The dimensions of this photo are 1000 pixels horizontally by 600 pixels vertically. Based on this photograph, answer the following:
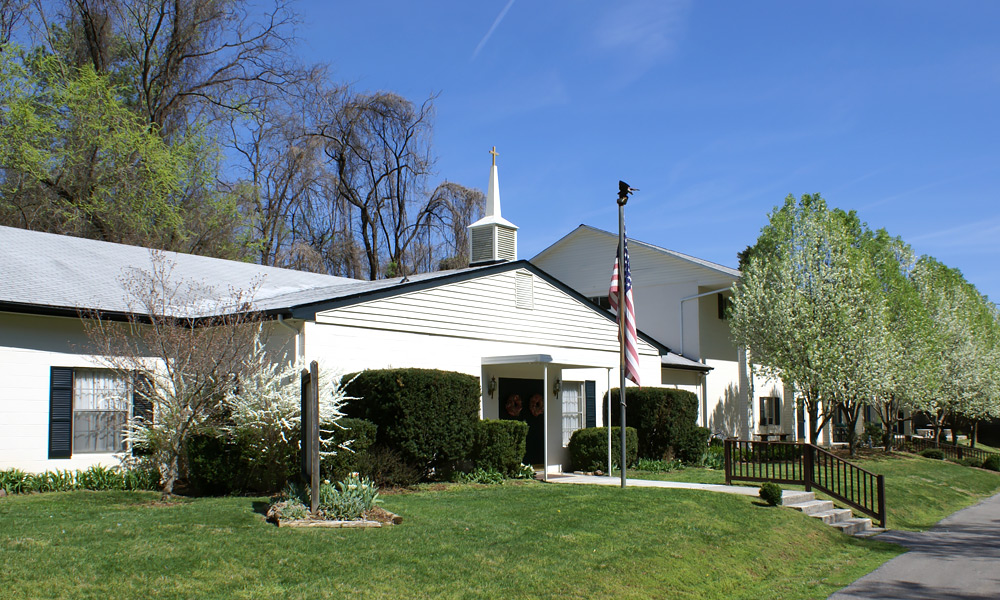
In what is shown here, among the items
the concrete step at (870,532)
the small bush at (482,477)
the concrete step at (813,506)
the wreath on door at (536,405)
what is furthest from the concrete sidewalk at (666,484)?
the wreath on door at (536,405)

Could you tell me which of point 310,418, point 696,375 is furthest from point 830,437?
point 310,418

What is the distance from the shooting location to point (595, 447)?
17.5 metres

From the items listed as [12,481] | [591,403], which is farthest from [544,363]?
[12,481]

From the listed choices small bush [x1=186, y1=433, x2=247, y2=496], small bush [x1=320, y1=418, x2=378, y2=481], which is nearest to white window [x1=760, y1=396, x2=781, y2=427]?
small bush [x1=320, y1=418, x2=378, y2=481]

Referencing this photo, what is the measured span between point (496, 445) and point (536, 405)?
120 inches

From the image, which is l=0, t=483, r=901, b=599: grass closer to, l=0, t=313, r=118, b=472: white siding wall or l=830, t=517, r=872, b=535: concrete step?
l=830, t=517, r=872, b=535: concrete step

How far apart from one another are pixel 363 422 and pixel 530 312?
6433mm

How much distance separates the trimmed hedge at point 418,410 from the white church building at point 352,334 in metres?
0.71

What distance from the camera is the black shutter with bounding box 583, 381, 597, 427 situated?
63.3 ft

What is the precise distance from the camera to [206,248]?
26.0 m

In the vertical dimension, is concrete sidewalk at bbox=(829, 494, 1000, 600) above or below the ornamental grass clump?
below

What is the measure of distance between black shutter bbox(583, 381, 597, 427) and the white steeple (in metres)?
3.70

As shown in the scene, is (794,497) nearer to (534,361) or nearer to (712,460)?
(534,361)

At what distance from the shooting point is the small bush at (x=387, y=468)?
12.6 metres
